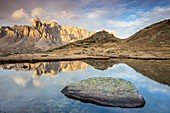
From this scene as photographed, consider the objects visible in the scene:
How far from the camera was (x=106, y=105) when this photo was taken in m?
17.1

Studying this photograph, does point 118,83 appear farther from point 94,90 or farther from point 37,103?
point 37,103

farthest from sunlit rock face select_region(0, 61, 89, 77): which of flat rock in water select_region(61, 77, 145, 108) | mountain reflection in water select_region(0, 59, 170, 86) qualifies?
flat rock in water select_region(61, 77, 145, 108)

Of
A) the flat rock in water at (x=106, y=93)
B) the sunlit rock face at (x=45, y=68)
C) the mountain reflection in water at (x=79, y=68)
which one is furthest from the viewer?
the sunlit rock face at (x=45, y=68)

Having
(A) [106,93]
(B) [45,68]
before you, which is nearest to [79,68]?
(B) [45,68]

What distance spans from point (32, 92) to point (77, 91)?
6440mm

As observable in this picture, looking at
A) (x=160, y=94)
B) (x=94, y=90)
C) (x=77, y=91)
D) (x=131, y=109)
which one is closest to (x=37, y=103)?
(x=77, y=91)

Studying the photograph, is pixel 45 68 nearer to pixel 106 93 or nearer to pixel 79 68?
pixel 79 68

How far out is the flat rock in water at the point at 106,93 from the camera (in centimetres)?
1728

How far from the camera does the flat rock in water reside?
56.7 ft

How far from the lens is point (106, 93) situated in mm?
18906

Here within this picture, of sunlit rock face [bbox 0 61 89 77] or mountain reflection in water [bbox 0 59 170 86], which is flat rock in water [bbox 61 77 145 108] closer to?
mountain reflection in water [bbox 0 59 170 86]

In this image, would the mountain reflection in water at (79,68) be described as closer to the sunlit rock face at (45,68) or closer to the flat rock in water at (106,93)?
the sunlit rock face at (45,68)

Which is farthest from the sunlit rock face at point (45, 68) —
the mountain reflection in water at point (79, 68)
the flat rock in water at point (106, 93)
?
the flat rock in water at point (106, 93)

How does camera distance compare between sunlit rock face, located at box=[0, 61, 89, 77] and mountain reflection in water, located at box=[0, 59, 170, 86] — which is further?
sunlit rock face, located at box=[0, 61, 89, 77]
